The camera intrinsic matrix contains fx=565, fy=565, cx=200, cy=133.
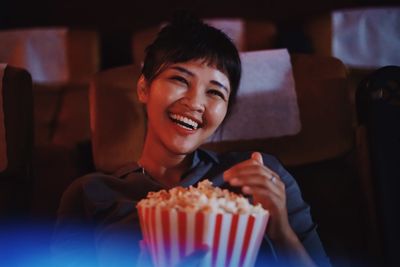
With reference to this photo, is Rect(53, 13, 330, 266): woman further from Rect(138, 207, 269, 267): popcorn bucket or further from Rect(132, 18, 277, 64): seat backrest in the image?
Rect(132, 18, 277, 64): seat backrest

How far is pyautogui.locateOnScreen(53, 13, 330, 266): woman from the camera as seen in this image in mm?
1201

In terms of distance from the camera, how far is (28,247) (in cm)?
147

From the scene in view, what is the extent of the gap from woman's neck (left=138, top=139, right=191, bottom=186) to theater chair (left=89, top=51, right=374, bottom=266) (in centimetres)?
11

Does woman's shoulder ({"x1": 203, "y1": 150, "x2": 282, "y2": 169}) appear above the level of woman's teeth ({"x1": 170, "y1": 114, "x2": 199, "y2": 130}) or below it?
below

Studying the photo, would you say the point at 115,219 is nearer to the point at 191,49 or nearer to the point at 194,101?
the point at 194,101

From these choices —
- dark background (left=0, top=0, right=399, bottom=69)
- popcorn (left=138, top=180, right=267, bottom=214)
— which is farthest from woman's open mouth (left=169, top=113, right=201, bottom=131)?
dark background (left=0, top=0, right=399, bottom=69)

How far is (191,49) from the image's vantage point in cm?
135

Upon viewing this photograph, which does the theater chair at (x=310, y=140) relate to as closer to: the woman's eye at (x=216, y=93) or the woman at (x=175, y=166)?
the woman at (x=175, y=166)

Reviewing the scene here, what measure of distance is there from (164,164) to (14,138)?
1.26 ft

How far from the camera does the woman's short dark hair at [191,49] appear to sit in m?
1.35

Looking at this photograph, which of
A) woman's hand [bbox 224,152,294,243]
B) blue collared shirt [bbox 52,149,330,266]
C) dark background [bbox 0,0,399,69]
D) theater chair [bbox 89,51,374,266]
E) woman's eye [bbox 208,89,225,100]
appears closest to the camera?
woman's hand [bbox 224,152,294,243]

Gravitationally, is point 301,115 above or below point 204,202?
below

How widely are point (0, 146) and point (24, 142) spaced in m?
0.06

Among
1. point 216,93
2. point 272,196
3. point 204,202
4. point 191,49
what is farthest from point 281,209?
point 191,49
